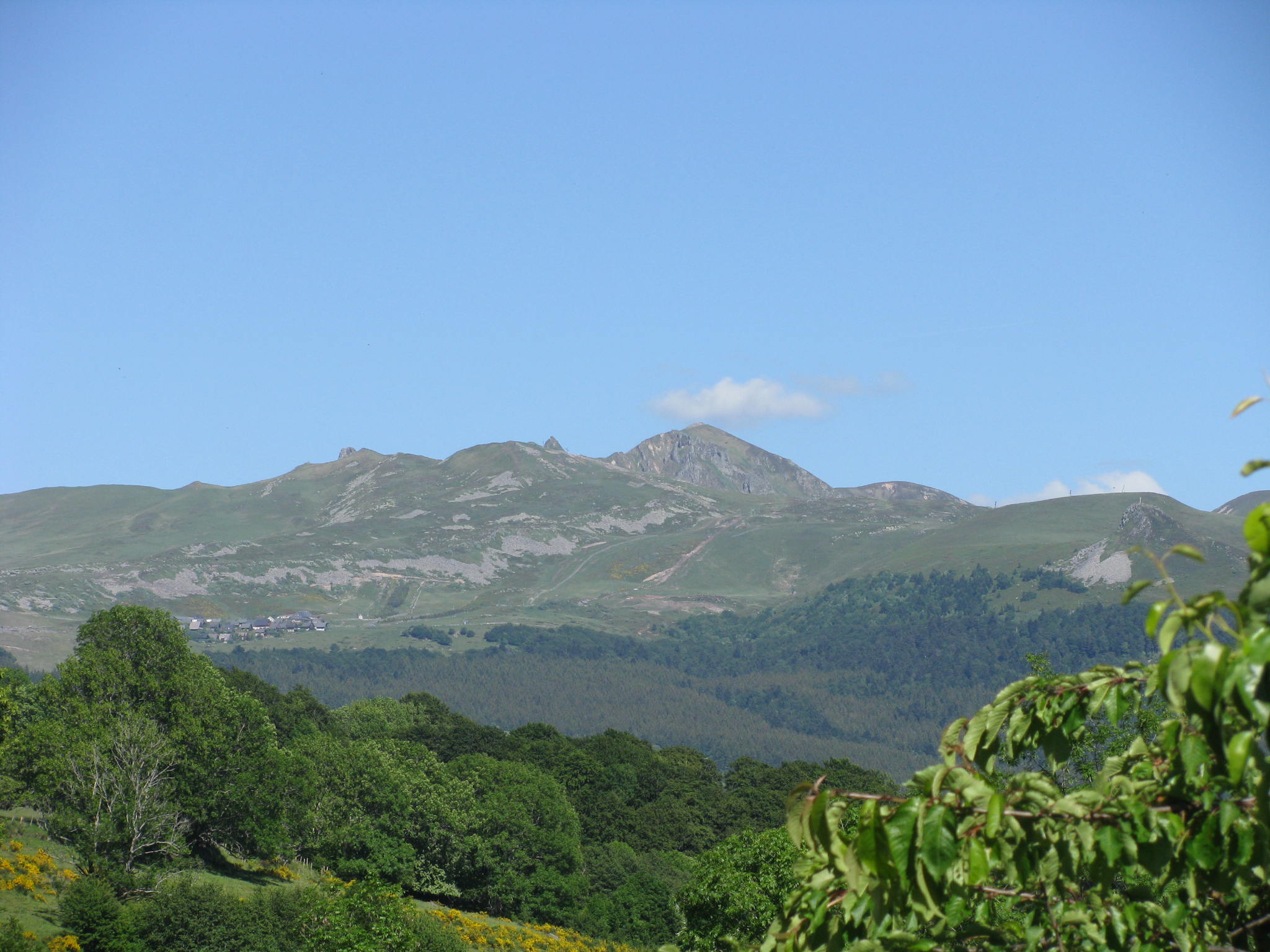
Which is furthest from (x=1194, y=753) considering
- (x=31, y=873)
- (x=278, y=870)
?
(x=278, y=870)

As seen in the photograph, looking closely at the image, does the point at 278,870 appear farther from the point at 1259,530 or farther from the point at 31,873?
the point at 1259,530

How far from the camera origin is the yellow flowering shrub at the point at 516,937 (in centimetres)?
5769

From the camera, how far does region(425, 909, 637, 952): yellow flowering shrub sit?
57.7m

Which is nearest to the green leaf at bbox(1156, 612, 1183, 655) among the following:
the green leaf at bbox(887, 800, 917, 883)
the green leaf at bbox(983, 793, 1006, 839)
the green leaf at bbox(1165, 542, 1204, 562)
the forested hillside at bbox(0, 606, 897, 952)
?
the green leaf at bbox(1165, 542, 1204, 562)

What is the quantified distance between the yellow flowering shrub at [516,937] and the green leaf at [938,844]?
54115 mm

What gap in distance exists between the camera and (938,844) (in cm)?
Answer: 545

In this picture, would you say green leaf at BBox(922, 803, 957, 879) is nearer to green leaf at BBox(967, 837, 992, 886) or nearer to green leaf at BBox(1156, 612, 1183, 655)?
green leaf at BBox(967, 837, 992, 886)

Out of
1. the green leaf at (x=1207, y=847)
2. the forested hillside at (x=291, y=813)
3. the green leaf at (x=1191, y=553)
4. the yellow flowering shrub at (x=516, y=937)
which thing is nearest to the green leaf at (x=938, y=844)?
the green leaf at (x=1207, y=847)

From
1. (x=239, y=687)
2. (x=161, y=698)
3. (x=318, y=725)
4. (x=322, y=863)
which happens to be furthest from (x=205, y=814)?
(x=318, y=725)

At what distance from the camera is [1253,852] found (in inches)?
233

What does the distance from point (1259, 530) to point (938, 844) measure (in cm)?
203

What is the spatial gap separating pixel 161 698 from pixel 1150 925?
66.9 m

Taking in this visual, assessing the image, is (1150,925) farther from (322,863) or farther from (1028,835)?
(322,863)

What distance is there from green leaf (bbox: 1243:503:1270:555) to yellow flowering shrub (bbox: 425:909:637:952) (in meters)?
55.4
